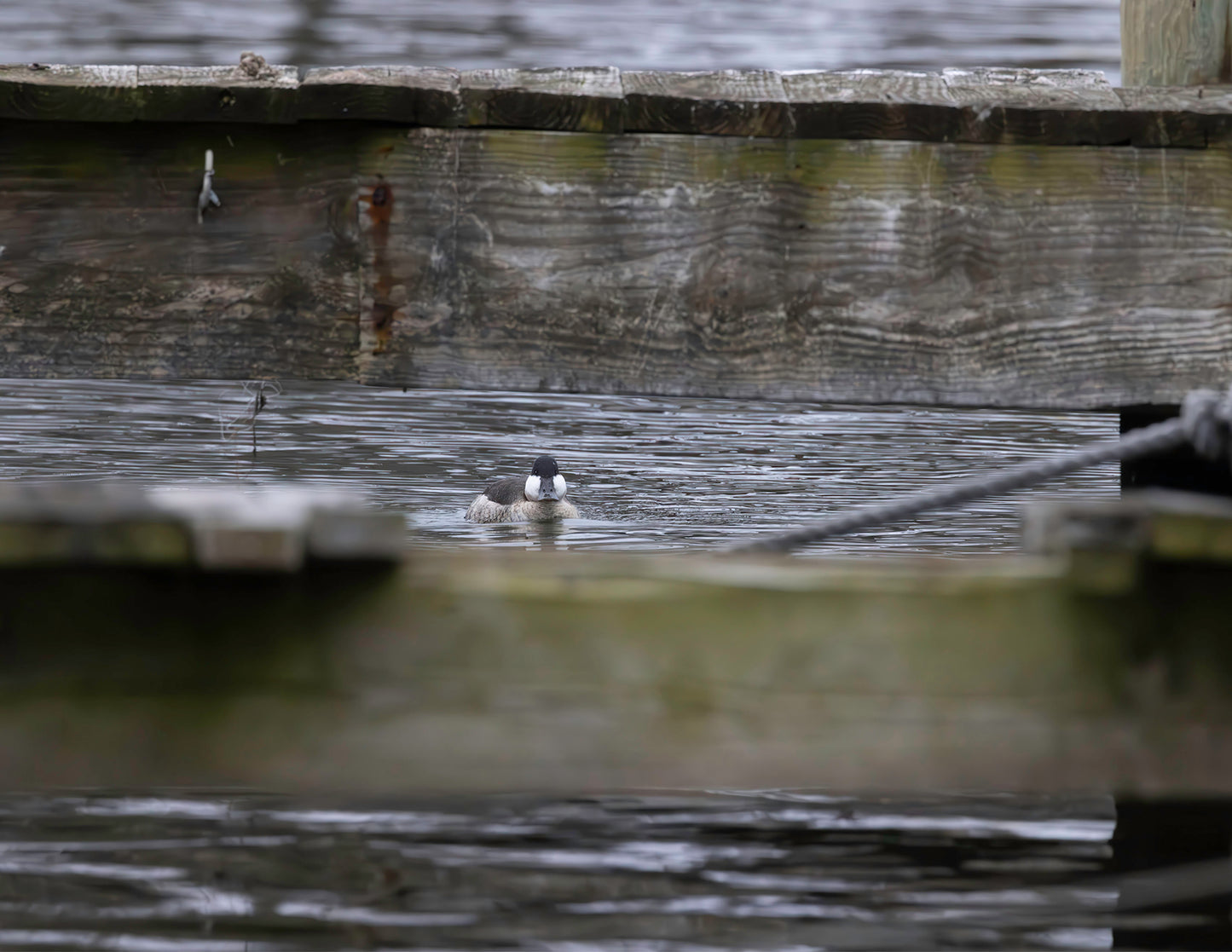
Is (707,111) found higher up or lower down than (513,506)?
higher up

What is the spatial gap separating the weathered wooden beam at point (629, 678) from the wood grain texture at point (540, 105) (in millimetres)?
1208

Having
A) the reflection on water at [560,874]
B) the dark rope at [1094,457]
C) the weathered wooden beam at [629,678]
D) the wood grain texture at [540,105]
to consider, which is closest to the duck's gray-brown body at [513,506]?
the reflection on water at [560,874]

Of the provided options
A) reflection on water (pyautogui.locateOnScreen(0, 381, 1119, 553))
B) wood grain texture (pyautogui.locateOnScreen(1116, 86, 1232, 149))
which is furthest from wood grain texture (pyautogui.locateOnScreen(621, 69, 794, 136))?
reflection on water (pyautogui.locateOnScreen(0, 381, 1119, 553))

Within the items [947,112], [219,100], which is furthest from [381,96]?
[947,112]

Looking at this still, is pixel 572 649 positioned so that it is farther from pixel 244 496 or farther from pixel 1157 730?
pixel 1157 730

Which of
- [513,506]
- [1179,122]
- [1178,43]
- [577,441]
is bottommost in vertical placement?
[513,506]

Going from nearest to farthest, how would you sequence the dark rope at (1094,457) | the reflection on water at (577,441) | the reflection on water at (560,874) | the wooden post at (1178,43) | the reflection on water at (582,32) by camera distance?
the dark rope at (1094,457), the reflection on water at (560,874), the wooden post at (1178,43), the reflection on water at (582,32), the reflection on water at (577,441)

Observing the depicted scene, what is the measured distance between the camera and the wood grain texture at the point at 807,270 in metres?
2.22

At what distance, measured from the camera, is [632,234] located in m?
2.24

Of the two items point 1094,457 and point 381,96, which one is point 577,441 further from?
point 1094,457

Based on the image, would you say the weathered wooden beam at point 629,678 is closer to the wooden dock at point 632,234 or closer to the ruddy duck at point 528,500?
the wooden dock at point 632,234

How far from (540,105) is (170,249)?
0.70 metres

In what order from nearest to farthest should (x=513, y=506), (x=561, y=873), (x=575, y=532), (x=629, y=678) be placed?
(x=629, y=678)
(x=561, y=873)
(x=575, y=532)
(x=513, y=506)

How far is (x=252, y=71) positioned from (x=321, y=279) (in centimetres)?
38
